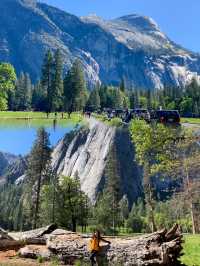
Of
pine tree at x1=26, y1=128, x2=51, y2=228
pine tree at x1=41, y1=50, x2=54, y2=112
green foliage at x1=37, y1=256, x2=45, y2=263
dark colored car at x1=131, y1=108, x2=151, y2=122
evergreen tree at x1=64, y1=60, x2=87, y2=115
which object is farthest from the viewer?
evergreen tree at x1=64, y1=60, x2=87, y2=115

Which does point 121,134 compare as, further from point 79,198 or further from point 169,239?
point 169,239

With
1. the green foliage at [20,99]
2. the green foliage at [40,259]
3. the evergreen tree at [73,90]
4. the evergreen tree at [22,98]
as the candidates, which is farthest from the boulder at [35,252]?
the evergreen tree at [22,98]

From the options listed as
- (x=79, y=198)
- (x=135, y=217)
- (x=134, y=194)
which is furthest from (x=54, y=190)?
(x=134, y=194)

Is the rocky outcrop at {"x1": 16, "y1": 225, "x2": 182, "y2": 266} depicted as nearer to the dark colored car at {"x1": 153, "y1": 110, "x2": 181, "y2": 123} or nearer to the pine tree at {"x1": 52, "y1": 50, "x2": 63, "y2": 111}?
the dark colored car at {"x1": 153, "y1": 110, "x2": 181, "y2": 123}

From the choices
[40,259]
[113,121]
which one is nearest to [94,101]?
[113,121]

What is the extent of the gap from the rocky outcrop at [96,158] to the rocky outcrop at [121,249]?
111 metres

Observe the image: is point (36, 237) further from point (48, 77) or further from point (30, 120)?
point (48, 77)

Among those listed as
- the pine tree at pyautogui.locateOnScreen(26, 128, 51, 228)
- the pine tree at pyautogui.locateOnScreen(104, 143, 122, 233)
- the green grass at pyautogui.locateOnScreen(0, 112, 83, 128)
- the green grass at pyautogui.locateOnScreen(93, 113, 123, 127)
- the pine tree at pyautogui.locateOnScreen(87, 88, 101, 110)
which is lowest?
the pine tree at pyautogui.locateOnScreen(104, 143, 122, 233)

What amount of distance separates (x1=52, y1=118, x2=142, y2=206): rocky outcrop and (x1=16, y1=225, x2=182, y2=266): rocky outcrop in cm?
11143

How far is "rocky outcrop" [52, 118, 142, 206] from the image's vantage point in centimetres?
14200

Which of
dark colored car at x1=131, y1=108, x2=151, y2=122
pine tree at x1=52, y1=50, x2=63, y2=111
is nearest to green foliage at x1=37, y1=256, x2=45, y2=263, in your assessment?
dark colored car at x1=131, y1=108, x2=151, y2=122

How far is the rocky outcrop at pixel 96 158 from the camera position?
466 ft

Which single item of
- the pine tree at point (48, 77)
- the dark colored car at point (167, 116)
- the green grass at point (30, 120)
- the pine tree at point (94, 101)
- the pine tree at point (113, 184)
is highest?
the pine tree at point (48, 77)

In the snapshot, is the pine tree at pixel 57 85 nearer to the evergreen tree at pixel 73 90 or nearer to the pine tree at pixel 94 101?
the evergreen tree at pixel 73 90
